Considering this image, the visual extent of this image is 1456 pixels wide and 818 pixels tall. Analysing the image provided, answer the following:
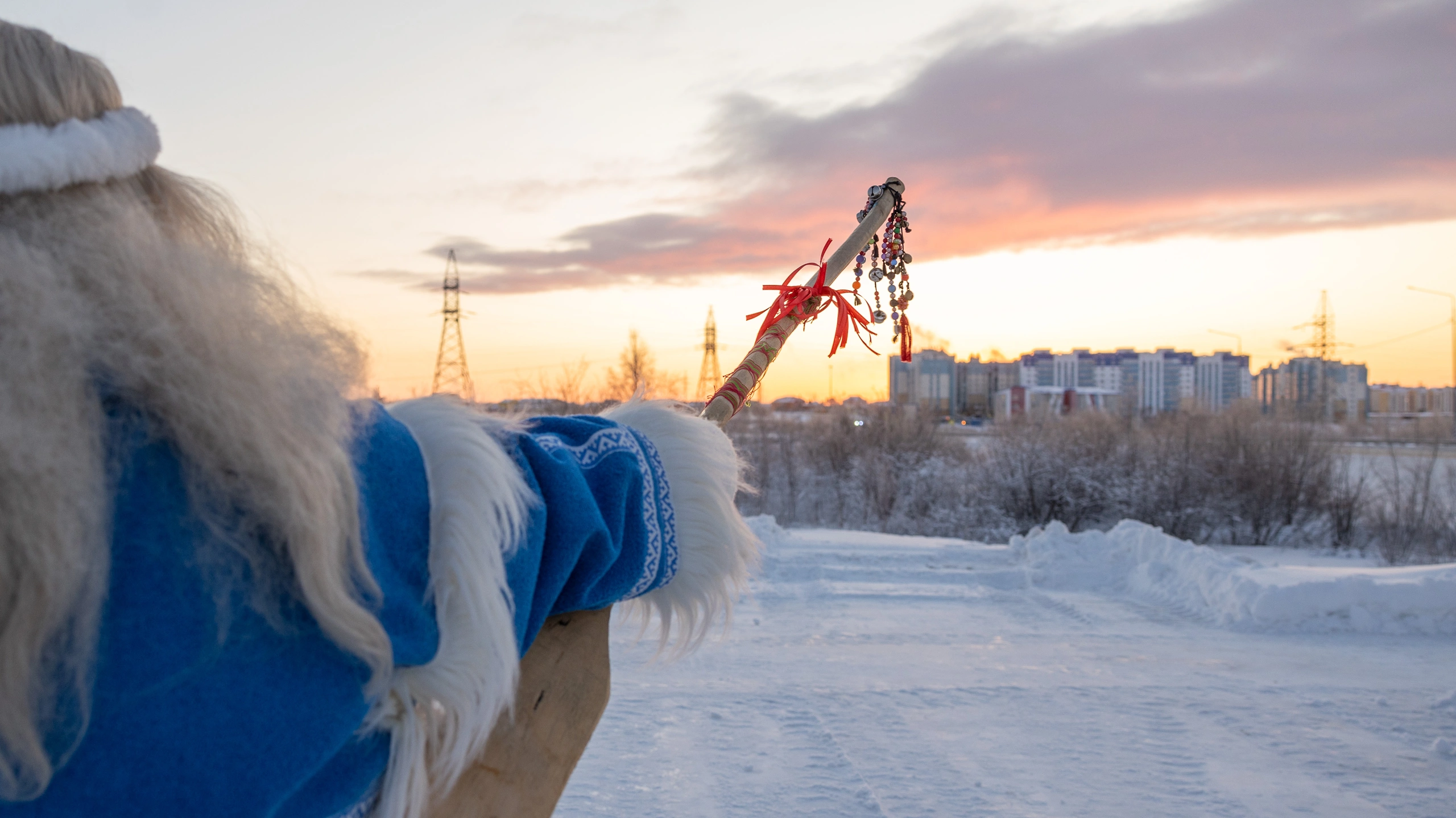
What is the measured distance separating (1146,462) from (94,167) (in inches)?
794

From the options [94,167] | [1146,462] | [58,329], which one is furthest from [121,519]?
[1146,462]

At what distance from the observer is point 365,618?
831mm

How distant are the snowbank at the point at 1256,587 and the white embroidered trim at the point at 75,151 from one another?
6765mm

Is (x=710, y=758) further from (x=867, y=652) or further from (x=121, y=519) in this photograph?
(x=121, y=519)

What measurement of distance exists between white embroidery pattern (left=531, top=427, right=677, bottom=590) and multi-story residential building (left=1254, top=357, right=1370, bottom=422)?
67.9ft

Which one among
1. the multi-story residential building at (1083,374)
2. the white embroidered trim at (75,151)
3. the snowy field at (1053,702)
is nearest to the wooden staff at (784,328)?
the white embroidered trim at (75,151)

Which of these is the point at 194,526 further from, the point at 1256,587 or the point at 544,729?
the point at 1256,587

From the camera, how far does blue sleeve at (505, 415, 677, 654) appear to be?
1069 millimetres

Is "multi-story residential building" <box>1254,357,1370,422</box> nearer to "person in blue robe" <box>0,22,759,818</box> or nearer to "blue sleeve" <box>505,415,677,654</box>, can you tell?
"blue sleeve" <box>505,415,677,654</box>

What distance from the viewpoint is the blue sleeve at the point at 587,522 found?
1.07 metres

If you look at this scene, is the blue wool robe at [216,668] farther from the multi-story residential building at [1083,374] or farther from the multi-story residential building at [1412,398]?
the multi-story residential building at [1412,398]

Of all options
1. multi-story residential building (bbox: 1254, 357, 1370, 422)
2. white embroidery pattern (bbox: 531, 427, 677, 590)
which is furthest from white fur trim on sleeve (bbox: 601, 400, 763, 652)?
multi-story residential building (bbox: 1254, 357, 1370, 422)

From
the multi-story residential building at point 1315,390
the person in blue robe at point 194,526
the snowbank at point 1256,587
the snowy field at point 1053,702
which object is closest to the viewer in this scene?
the person in blue robe at point 194,526

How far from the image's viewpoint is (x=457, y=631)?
959mm
